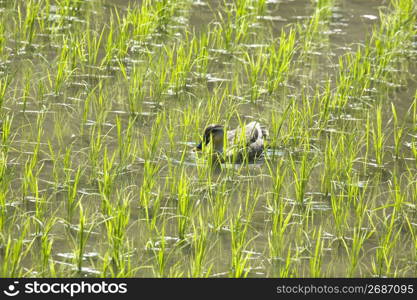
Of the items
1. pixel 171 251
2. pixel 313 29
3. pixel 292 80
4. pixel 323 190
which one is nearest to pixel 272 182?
pixel 323 190

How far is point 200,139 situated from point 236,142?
25 cm

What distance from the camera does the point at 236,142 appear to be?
6.00 meters

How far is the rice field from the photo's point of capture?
16.3 feet

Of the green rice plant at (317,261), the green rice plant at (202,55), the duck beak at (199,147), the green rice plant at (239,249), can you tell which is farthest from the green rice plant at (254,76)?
the green rice plant at (317,261)

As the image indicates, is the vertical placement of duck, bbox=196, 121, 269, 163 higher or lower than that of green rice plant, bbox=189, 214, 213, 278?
higher

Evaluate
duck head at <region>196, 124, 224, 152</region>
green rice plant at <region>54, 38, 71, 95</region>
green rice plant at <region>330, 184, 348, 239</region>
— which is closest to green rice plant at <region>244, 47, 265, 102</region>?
duck head at <region>196, 124, 224, 152</region>

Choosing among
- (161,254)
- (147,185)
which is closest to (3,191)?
(147,185)

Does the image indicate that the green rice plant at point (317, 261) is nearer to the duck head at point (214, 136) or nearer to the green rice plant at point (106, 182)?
the green rice plant at point (106, 182)

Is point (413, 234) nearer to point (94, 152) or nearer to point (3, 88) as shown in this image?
point (94, 152)

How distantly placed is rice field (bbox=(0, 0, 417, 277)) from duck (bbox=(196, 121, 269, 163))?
0.07 metres

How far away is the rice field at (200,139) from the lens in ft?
16.3

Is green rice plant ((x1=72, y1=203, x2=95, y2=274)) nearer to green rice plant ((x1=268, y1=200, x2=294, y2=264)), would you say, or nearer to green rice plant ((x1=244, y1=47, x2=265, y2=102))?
green rice plant ((x1=268, y1=200, x2=294, y2=264))

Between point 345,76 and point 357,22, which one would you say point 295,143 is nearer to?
point 345,76

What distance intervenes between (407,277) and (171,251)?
112cm
